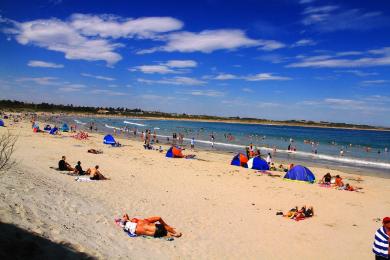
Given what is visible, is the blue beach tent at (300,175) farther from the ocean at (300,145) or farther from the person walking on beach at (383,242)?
the person walking on beach at (383,242)

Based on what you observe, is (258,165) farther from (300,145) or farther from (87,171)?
(300,145)

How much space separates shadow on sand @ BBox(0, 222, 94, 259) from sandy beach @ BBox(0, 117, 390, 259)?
0.49 feet

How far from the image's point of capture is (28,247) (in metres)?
5.93

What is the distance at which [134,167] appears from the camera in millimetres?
20266

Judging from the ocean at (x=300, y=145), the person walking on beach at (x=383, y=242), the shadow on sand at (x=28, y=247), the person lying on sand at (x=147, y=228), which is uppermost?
the person walking on beach at (x=383, y=242)

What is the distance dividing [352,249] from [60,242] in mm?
7504

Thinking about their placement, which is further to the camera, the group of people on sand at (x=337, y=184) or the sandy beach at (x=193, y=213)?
the group of people on sand at (x=337, y=184)

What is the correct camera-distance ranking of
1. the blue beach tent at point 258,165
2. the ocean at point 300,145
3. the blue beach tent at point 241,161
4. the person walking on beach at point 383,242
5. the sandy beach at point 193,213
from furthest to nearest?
the ocean at point 300,145
the blue beach tent at point 241,161
the blue beach tent at point 258,165
the sandy beach at point 193,213
the person walking on beach at point 383,242

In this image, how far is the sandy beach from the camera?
8047 mm

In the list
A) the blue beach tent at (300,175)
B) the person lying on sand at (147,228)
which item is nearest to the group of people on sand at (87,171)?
the person lying on sand at (147,228)

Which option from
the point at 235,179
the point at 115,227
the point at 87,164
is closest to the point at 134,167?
the point at 87,164

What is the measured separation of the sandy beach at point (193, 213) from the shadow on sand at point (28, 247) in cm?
15

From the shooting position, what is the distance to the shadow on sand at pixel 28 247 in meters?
5.68

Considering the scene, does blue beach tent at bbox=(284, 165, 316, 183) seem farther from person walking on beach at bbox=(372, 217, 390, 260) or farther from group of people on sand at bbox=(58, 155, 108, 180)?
person walking on beach at bbox=(372, 217, 390, 260)
